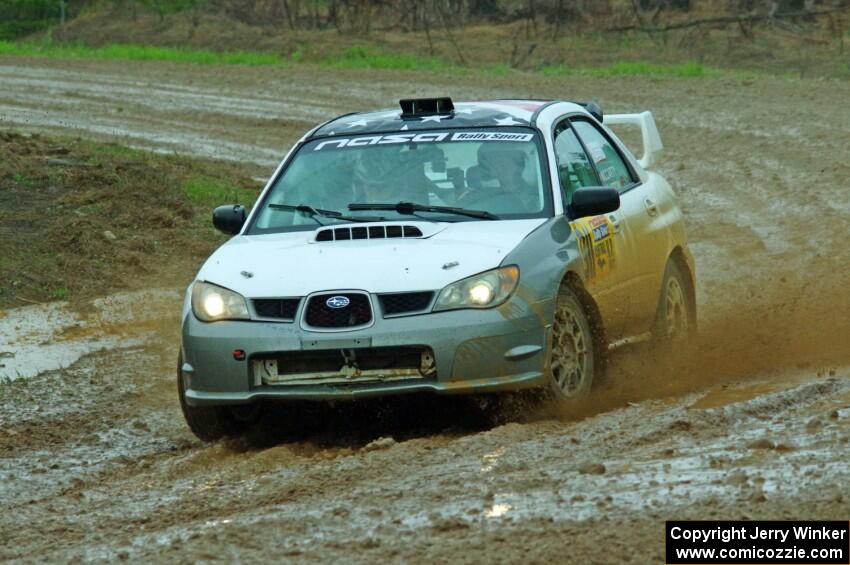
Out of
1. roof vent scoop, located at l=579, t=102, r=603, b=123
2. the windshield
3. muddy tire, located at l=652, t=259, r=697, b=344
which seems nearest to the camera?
the windshield

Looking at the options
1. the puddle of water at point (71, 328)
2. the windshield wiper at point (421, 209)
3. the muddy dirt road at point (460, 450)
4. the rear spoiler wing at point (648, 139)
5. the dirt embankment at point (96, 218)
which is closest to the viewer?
the muddy dirt road at point (460, 450)

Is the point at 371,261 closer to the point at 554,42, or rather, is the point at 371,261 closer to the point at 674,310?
the point at 674,310

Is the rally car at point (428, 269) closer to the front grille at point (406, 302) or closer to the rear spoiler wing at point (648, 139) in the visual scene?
the front grille at point (406, 302)

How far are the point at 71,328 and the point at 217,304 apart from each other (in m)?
4.16

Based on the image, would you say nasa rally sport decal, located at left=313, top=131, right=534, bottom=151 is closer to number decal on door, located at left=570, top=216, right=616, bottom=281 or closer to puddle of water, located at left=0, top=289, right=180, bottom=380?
number decal on door, located at left=570, top=216, right=616, bottom=281

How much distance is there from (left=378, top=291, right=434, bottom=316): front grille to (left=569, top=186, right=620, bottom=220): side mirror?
1.22 m

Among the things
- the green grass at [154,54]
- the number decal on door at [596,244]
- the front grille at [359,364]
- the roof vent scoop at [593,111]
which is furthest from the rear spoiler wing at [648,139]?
the green grass at [154,54]

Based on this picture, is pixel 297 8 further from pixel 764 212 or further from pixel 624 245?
pixel 624 245

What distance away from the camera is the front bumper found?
693cm

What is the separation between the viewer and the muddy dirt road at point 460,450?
5074mm

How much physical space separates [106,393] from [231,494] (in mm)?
3526

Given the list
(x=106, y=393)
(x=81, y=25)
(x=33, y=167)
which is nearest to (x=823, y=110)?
(x=33, y=167)

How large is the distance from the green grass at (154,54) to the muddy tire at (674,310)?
21210 millimetres

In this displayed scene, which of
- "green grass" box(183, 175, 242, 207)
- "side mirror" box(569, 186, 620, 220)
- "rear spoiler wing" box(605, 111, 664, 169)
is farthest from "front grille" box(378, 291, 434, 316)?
"green grass" box(183, 175, 242, 207)
